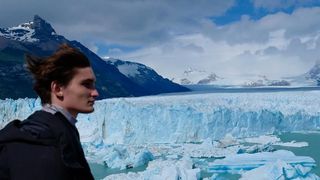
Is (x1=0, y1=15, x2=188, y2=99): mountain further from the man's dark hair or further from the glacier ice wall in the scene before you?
the man's dark hair

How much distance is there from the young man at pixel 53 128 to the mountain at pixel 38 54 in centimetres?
5560

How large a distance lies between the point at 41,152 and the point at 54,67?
9.3 inches

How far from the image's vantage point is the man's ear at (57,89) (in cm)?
115

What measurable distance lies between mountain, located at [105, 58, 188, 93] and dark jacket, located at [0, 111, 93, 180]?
8056cm

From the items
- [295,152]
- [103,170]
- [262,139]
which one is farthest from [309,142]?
[103,170]

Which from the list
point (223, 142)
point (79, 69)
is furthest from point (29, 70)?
point (223, 142)

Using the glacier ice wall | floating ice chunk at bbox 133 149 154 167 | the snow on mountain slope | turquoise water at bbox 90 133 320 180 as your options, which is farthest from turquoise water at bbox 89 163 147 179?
the snow on mountain slope

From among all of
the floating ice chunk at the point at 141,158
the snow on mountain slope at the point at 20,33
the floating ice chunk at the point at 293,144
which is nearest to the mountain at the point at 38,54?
the snow on mountain slope at the point at 20,33

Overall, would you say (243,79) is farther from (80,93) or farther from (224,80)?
(80,93)

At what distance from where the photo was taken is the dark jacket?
3.28 ft

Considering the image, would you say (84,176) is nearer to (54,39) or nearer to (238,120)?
(238,120)

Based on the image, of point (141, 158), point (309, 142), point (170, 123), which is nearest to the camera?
point (141, 158)

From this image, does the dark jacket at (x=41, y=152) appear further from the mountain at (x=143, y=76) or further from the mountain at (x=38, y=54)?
the mountain at (x=143, y=76)

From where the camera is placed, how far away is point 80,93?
1.17 m
